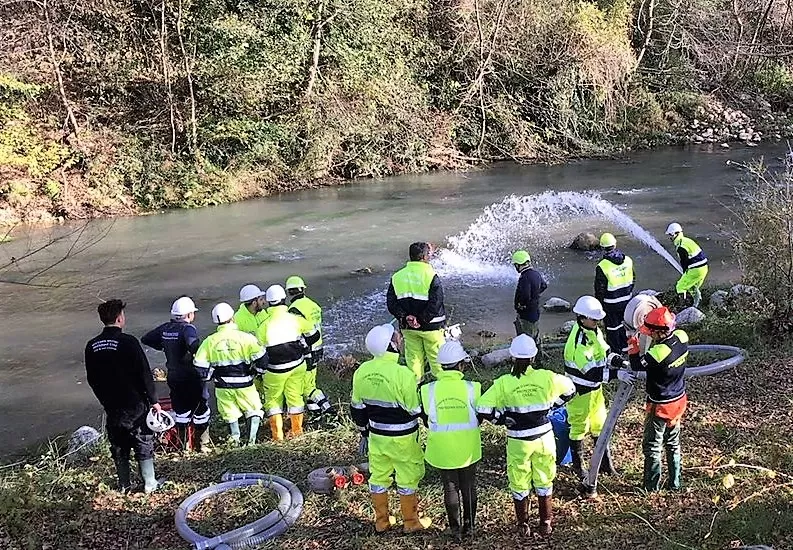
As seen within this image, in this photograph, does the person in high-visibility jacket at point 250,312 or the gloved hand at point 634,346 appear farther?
the person in high-visibility jacket at point 250,312

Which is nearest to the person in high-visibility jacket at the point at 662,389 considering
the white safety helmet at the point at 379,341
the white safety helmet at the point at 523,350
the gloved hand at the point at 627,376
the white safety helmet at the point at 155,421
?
the gloved hand at the point at 627,376

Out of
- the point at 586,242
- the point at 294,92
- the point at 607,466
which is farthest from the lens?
the point at 294,92

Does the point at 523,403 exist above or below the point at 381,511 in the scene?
above

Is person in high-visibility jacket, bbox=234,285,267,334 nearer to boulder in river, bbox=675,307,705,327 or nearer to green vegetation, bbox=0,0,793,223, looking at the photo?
boulder in river, bbox=675,307,705,327

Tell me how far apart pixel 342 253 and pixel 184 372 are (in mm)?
10027

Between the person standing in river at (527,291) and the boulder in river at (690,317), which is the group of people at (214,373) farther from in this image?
the boulder in river at (690,317)

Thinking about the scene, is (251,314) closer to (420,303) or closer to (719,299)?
(420,303)

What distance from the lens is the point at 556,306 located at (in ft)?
40.6

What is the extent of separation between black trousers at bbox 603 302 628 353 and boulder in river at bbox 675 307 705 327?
128 centimetres

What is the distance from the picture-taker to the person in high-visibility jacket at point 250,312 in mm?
8203

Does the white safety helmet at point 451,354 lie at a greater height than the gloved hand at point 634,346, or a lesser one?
greater

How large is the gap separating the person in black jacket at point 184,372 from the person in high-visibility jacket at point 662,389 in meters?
4.31

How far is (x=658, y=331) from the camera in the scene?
5402 millimetres

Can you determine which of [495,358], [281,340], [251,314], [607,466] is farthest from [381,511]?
[495,358]
